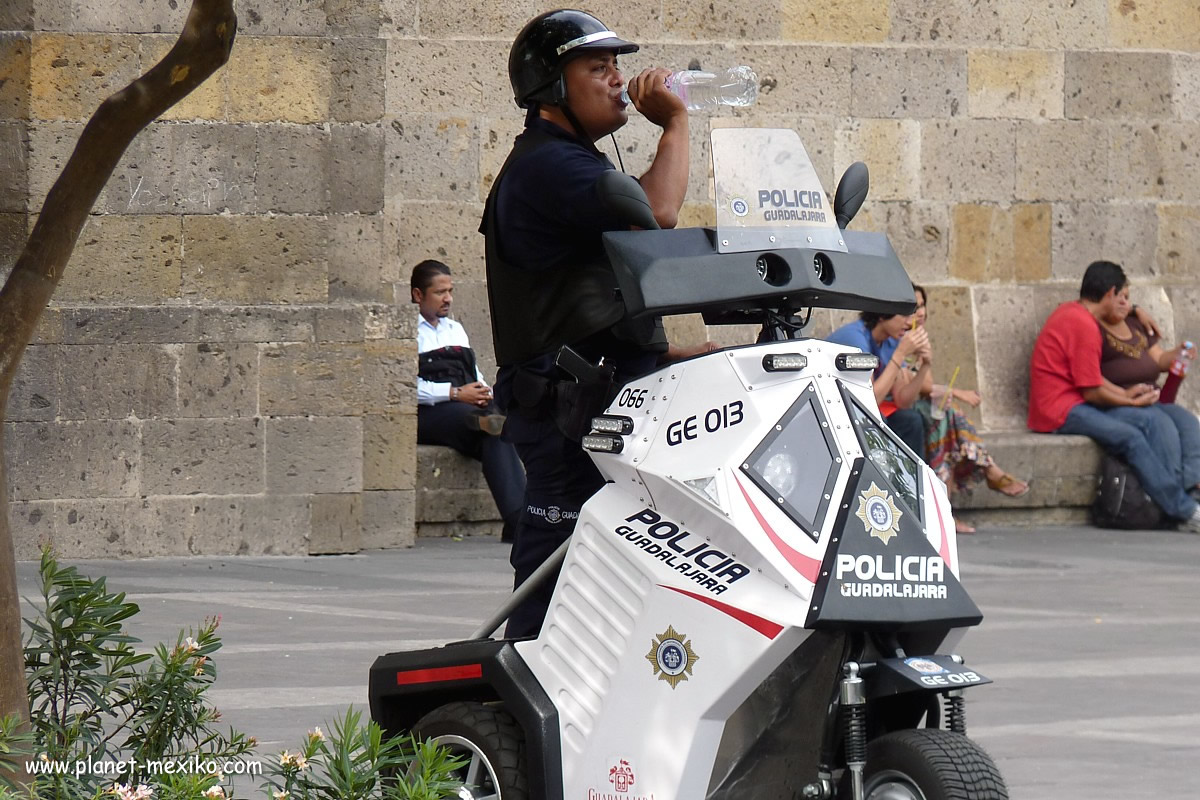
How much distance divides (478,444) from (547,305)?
639 cm

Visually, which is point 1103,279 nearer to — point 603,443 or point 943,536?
point 943,536

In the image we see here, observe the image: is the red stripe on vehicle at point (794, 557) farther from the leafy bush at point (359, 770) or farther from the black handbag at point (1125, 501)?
the black handbag at point (1125, 501)

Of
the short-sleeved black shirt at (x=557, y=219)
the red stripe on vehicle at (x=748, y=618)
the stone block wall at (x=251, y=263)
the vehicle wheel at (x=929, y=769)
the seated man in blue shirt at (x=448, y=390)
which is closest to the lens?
the vehicle wheel at (x=929, y=769)

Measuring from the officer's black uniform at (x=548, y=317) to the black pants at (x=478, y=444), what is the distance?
5.85 metres

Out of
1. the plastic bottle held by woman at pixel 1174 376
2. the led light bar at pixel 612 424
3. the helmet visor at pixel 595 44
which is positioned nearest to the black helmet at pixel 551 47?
the helmet visor at pixel 595 44

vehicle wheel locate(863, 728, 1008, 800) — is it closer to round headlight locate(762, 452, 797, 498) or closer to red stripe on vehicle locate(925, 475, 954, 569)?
red stripe on vehicle locate(925, 475, 954, 569)

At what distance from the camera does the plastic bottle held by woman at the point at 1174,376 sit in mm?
12289

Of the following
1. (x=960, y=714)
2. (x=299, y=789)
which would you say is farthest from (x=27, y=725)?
(x=960, y=714)

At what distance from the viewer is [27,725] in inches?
148

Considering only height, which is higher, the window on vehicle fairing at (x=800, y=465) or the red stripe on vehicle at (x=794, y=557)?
the window on vehicle fairing at (x=800, y=465)

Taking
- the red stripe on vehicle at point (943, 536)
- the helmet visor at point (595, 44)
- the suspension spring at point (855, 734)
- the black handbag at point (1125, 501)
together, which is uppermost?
the helmet visor at point (595, 44)

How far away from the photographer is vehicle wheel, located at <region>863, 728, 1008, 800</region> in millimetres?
3484

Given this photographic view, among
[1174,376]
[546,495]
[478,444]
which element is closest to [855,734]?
[546,495]

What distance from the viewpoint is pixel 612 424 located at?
13.0 ft
